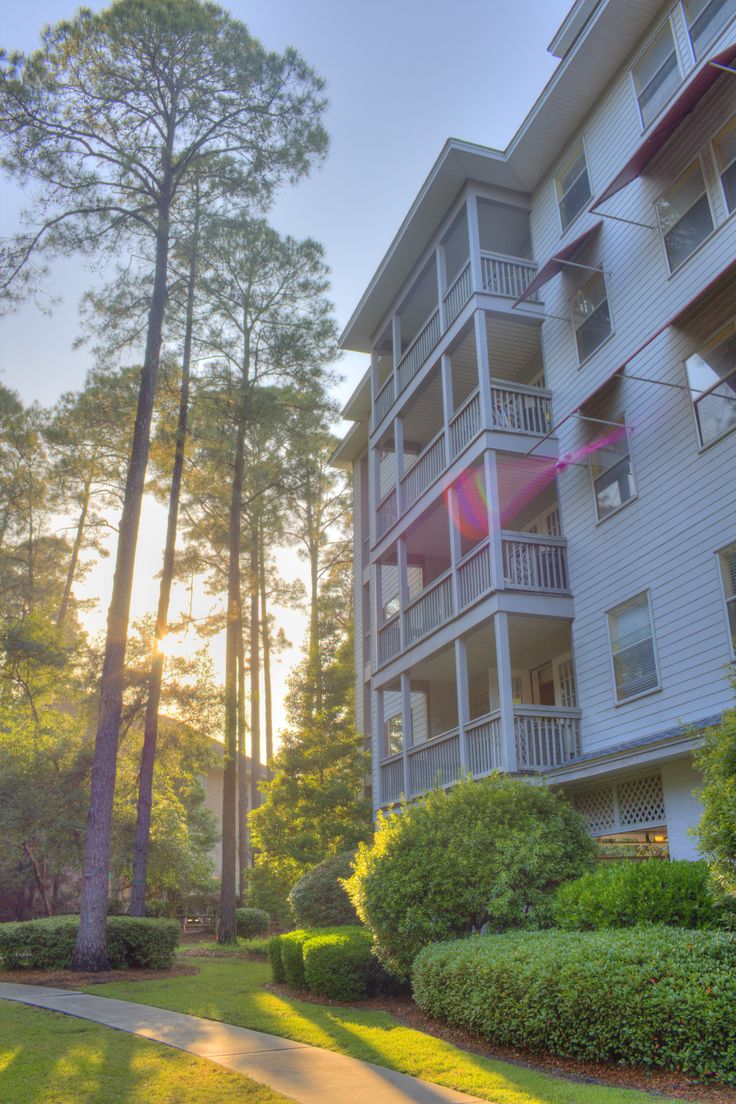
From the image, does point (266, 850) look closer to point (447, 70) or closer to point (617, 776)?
point (617, 776)

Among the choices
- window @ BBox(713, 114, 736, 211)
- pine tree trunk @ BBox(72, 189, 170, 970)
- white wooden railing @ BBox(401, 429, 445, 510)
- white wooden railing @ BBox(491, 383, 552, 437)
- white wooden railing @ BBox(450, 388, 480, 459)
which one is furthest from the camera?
white wooden railing @ BBox(401, 429, 445, 510)

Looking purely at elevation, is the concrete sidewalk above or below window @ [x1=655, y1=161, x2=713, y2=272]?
below

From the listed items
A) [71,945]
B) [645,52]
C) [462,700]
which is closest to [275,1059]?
[462,700]

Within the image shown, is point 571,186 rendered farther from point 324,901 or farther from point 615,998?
→ point 615,998

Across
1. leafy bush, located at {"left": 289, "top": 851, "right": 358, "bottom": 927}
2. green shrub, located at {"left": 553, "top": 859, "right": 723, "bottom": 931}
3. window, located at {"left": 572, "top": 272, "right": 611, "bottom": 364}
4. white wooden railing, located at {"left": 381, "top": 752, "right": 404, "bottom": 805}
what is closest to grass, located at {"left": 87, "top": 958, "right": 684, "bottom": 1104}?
leafy bush, located at {"left": 289, "top": 851, "right": 358, "bottom": 927}

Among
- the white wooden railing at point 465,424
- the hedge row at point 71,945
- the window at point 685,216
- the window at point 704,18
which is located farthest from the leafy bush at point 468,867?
the window at point 704,18

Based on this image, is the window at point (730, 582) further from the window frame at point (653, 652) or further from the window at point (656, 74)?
the window at point (656, 74)

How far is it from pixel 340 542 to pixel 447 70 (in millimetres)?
22578

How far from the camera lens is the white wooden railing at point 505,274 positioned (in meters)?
16.8

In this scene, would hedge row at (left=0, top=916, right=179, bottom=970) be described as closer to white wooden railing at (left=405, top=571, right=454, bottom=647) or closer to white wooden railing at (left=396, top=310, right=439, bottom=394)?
white wooden railing at (left=405, top=571, right=454, bottom=647)

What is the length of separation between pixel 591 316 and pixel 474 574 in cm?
511

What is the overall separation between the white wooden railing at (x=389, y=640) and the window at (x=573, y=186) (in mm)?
9324

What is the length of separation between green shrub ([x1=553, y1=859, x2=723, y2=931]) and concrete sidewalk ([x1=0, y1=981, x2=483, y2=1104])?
2766 millimetres

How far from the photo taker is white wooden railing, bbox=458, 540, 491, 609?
50.2 ft
